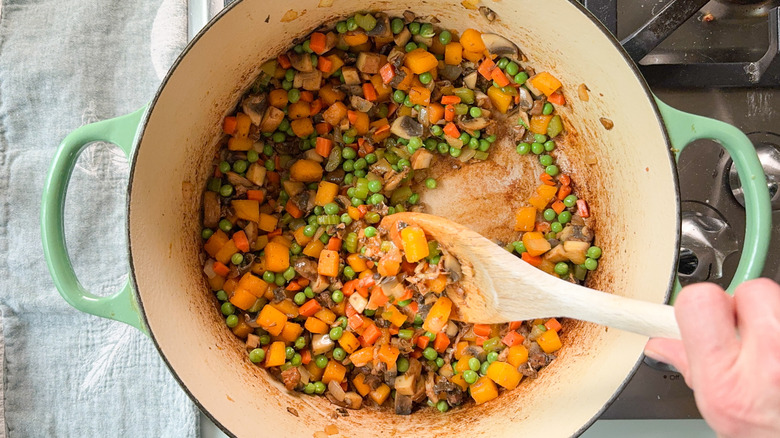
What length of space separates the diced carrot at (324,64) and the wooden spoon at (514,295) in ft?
1.99

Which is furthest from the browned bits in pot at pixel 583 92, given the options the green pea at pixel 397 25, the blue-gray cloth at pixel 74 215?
the blue-gray cloth at pixel 74 215

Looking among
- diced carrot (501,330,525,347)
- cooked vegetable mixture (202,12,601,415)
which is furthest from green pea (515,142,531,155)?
diced carrot (501,330,525,347)

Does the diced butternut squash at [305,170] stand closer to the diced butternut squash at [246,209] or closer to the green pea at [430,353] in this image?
the diced butternut squash at [246,209]

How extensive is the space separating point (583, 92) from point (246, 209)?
4.29ft

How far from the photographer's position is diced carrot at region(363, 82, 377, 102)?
2303 millimetres

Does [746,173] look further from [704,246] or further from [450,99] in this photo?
[450,99]

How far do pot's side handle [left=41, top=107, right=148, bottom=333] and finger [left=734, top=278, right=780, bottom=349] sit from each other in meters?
1.51

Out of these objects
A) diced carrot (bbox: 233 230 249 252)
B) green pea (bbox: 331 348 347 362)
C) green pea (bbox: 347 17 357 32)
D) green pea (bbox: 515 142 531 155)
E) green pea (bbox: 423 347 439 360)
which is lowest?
green pea (bbox: 331 348 347 362)

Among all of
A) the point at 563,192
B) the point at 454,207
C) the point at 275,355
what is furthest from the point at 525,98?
the point at 275,355

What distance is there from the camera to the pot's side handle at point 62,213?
1743 mm

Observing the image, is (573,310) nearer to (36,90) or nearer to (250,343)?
(250,343)

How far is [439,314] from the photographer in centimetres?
221

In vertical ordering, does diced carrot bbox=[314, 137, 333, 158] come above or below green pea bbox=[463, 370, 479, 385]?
above

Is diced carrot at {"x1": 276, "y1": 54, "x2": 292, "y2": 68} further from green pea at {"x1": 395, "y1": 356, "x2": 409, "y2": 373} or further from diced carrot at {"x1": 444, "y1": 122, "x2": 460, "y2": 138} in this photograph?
green pea at {"x1": 395, "y1": 356, "x2": 409, "y2": 373}
